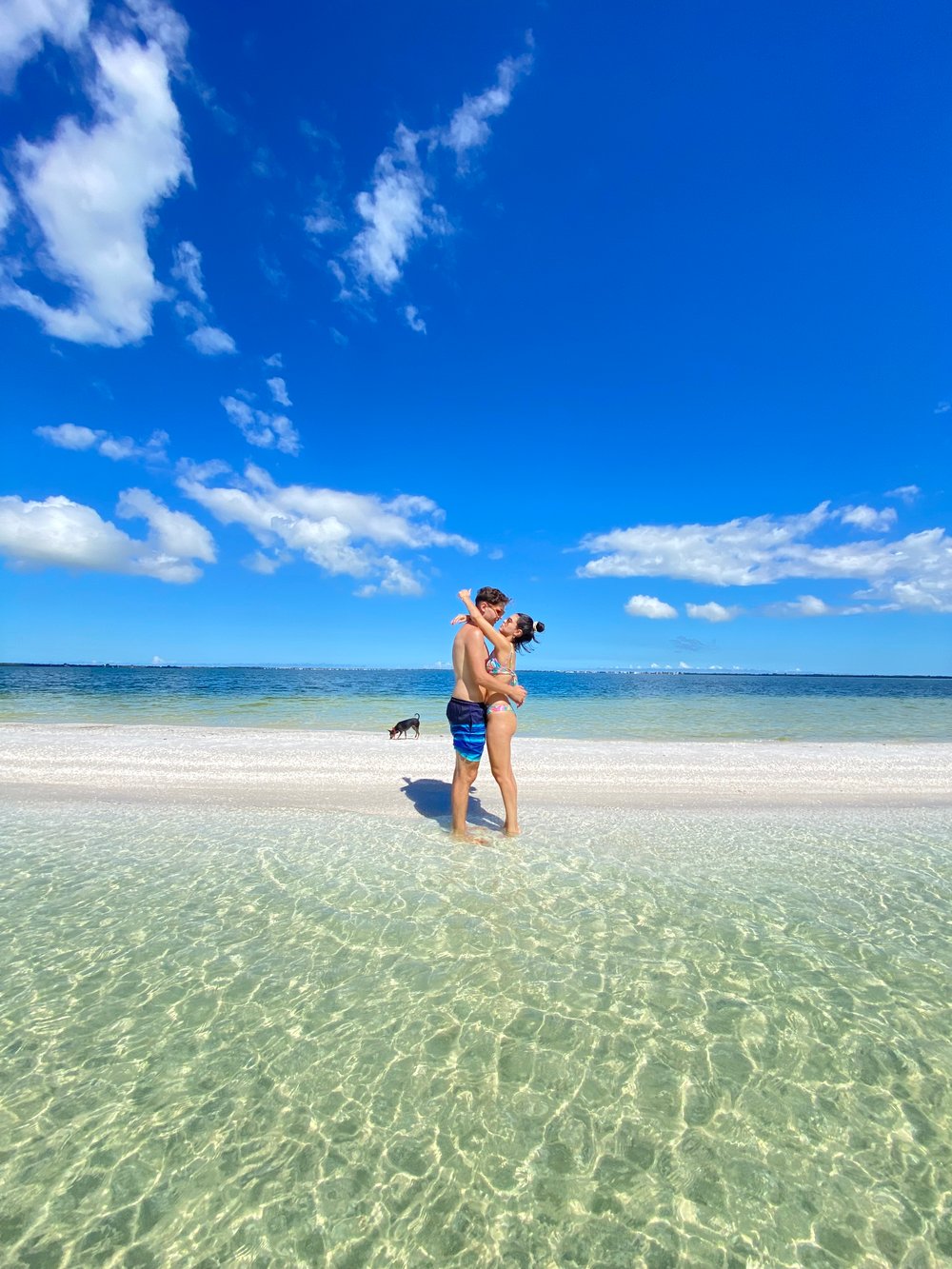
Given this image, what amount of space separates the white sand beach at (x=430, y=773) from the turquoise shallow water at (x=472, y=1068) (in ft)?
13.9

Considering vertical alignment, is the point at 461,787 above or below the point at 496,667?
below

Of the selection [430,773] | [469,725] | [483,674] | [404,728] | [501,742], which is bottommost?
[430,773]

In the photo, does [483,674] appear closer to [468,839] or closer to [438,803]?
[468,839]

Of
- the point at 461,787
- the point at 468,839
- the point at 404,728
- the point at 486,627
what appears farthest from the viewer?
the point at 404,728

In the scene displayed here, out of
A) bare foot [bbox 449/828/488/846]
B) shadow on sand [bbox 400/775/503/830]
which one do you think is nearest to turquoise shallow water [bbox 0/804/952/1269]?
bare foot [bbox 449/828/488/846]

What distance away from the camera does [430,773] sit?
13578 millimetres

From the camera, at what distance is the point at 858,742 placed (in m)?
21.0

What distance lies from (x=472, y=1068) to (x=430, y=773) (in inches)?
387

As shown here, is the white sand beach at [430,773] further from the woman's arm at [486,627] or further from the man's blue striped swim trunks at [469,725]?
the woman's arm at [486,627]

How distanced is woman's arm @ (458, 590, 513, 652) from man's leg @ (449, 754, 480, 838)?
1.76 meters

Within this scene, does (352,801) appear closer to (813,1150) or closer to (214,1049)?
(214,1049)

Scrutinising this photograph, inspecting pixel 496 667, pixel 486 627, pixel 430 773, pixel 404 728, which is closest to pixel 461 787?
pixel 496 667

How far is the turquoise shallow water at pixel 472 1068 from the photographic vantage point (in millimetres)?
2762

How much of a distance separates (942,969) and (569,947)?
11.3 ft
